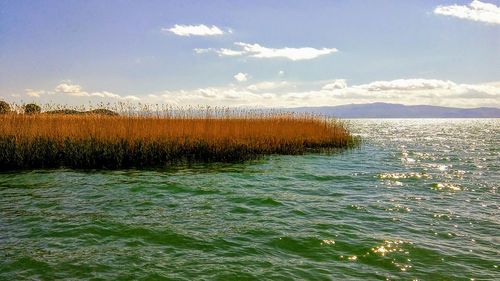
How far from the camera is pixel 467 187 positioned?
12727 mm

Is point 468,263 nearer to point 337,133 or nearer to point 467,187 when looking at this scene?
point 467,187

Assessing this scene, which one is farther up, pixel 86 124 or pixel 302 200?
pixel 86 124

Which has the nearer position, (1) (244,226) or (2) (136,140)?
(1) (244,226)

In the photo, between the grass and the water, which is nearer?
the water

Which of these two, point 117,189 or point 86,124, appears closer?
point 117,189

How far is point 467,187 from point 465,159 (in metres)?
9.79

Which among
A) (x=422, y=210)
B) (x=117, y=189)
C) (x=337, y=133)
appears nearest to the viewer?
(x=422, y=210)

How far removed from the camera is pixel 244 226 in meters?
7.96

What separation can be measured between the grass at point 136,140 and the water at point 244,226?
4.52ft

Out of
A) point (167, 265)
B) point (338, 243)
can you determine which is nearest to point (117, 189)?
point (167, 265)

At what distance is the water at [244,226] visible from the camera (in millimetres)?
5883

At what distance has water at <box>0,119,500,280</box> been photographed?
588 centimetres

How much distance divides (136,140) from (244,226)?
9369mm

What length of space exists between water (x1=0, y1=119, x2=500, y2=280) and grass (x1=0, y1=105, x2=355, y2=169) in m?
1.38
